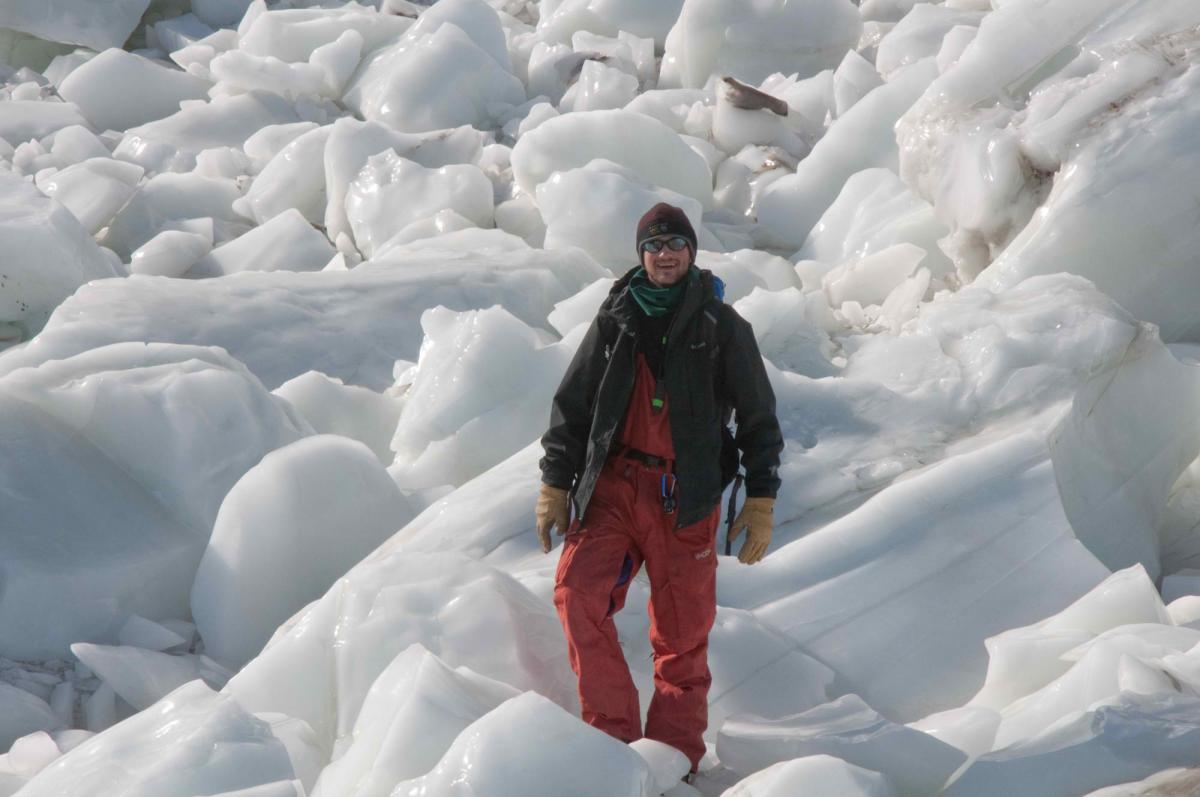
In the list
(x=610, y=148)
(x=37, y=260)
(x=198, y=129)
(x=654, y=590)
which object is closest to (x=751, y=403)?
(x=654, y=590)

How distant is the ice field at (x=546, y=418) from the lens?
275 cm

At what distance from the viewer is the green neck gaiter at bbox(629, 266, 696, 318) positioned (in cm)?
286

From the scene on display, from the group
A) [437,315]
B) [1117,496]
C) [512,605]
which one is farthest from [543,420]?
[1117,496]

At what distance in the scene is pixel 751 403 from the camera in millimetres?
2877

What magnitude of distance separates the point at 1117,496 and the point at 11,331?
490 centimetres

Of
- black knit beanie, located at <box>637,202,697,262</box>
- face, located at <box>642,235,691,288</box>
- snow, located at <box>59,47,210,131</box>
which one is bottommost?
face, located at <box>642,235,691,288</box>

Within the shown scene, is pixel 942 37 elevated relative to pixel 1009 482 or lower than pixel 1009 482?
elevated

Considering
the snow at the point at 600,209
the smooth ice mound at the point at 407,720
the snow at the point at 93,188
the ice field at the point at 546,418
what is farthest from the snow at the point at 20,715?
the snow at the point at 93,188

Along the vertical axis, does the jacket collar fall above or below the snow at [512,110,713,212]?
below

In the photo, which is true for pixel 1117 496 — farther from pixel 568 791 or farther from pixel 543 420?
pixel 568 791

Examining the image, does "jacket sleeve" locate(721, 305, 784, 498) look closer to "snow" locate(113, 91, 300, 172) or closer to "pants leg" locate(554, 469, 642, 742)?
"pants leg" locate(554, 469, 642, 742)

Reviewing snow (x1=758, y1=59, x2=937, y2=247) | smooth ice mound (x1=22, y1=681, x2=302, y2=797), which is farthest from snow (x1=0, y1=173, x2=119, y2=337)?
smooth ice mound (x1=22, y1=681, x2=302, y2=797)

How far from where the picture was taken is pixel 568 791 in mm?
2469

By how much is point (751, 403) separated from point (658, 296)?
303 millimetres
